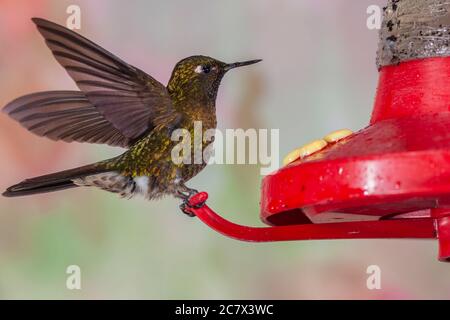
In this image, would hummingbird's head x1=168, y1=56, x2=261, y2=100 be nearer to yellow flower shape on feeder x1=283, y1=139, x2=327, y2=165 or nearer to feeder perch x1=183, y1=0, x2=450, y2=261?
feeder perch x1=183, y1=0, x2=450, y2=261

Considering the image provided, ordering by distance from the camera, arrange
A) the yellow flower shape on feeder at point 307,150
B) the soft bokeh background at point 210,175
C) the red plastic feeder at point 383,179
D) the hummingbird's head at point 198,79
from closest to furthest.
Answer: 1. the red plastic feeder at point 383,179
2. the yellow flower shape on feeder at point 307,150
3. the hummingbird's head at point 198,79
4. the soft bokeh background at point 210,175

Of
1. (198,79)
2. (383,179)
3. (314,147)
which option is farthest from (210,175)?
(383,179)

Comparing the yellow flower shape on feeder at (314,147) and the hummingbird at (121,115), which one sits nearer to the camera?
the yellow flower shape on feeder at (314,147)

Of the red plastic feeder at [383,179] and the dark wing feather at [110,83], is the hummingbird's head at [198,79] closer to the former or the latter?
the dark wing feather at [110,83]

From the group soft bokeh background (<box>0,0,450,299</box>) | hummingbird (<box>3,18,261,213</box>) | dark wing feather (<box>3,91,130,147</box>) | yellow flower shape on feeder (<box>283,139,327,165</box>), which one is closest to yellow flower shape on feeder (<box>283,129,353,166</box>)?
yellow flower shape on feeder (<box>283,139,327,165</box>)

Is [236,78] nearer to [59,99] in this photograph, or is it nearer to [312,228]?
[59,99]

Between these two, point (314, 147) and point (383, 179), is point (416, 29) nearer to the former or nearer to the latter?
point (314, 147)

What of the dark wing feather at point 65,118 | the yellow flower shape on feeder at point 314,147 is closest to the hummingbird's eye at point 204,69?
the dark wing feather at point 65,118

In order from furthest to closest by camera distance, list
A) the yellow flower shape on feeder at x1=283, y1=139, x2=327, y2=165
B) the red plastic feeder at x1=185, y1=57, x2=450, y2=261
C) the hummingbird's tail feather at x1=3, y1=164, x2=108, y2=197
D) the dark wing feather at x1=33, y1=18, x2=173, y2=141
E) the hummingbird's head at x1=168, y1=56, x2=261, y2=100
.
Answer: the hummingbird's head at x1=168, y1=56, x2=261, y2=100
the hummingbird's tail feather at x1=3, y1=164, x2=108, y2=197
the dark wing feather at x1=33, y1=18, x2=173, y2=141
the yellow flower shape on feeder at x1=283, y1=139, x2=327, y2=165
the red plastic feeder at x1=185, y1=57, x2=450, y2=261

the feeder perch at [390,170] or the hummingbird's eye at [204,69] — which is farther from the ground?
the hummingbird's eye at [204,69]
